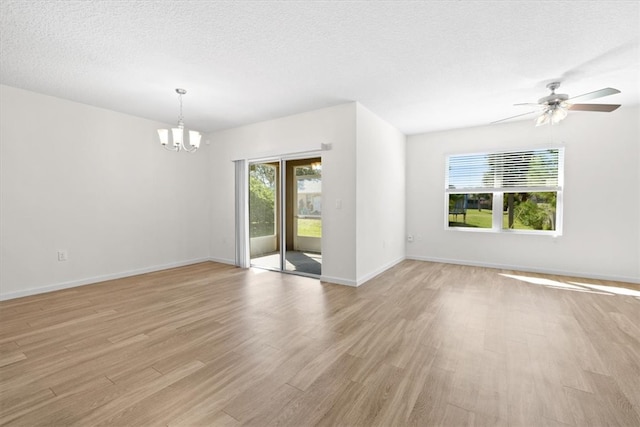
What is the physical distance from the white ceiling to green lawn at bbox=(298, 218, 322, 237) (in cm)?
199

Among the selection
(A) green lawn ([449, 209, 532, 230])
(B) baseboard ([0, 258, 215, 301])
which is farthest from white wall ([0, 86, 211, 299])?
(A) green lawn ([449, 209, 532, 230])

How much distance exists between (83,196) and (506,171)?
7.19m

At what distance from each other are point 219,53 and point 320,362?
2964mm

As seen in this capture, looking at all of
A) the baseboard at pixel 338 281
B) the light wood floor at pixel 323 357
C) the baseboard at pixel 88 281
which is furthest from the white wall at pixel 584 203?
the baseboard at pixel 88 281

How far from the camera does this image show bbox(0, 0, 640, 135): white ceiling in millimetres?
2154

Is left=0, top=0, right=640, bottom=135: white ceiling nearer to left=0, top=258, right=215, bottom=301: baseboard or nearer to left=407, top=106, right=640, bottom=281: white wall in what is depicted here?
left=407, top=106, right=640, bottom=281: white wall

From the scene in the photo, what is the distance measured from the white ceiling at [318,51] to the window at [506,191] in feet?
4.34

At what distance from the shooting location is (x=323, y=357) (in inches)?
88.6

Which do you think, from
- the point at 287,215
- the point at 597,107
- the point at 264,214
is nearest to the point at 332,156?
the point at 287,215

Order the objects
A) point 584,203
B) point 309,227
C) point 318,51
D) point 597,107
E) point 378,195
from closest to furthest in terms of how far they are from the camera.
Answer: point 318,51 → point 597,107 → point 584,203 → point 378,195 → point 309,227

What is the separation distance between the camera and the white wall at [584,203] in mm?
4344

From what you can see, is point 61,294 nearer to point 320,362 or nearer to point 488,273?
point 320,362

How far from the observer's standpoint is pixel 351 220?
4.19 metres

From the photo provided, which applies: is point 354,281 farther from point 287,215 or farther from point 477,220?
point 477,220
